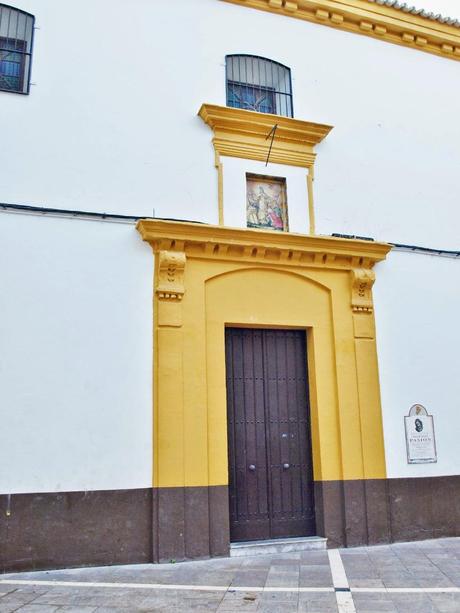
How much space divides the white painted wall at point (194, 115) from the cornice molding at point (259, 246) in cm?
36

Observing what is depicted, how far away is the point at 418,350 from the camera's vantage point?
794cm

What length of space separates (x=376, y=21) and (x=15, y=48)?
5445 millimetres

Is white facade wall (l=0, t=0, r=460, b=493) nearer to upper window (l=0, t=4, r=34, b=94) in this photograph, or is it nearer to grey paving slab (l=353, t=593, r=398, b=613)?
upper window (l=0, t=4, r=34, b=94)

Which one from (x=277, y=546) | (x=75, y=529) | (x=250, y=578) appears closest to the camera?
(x=250, y=578)

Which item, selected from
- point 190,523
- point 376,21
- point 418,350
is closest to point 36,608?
point 190,523

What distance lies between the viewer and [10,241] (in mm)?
6477

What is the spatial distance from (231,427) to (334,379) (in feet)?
4.98

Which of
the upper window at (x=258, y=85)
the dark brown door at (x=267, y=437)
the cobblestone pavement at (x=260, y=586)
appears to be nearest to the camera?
the cobblestone pavement at (x=260, y=586)

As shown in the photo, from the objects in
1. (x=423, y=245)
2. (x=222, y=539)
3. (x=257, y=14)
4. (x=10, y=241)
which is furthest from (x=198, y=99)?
(x=222, y=539)

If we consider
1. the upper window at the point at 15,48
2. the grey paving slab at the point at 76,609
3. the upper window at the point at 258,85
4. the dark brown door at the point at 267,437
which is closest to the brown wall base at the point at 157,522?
the dark brown door at the point at 267,437

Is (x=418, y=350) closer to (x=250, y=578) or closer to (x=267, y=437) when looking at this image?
(x=267, y=437)

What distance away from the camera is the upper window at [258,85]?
316 inches

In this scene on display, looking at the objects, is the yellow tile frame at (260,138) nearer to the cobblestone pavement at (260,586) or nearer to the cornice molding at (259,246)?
the cornice molding at (259,246)

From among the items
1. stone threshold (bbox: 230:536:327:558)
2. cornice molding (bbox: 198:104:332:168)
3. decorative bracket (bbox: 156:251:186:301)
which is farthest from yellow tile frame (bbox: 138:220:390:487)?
cornice molding (bbox: 198:104:332:168)
